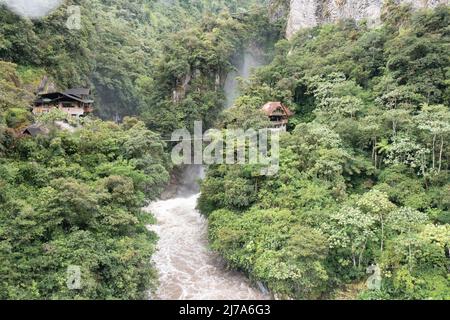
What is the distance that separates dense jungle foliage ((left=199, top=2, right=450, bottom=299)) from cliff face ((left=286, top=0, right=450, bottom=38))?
6457mm

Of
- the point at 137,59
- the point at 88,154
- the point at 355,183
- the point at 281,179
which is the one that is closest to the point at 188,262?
the point at 281,179

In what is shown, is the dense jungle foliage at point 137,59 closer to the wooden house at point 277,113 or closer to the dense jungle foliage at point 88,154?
the dense jungle foliage at point 88,154

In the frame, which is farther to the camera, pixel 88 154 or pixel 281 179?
pixel 281 179

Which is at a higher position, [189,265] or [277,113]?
[277,113]

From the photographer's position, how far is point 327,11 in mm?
41156

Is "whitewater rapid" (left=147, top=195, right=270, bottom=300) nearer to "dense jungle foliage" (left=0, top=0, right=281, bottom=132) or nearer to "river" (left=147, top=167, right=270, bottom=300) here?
"river" (left=147, top=167, right=270, bottom=300)

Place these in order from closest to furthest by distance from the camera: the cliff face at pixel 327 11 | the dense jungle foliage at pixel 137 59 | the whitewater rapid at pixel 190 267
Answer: the whitewater rapid at pixel 190 267 → the dense jungle foliage at pixel 137 59 → the cliff face at pixel 327 11

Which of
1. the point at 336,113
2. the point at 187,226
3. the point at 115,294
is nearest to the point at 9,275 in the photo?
the point at 115,294

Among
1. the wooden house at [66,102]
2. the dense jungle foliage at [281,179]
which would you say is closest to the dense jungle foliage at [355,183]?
the dense jungle foliage at [281,179]

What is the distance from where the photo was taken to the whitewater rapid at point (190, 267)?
1731 cm

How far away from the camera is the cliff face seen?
3612cm

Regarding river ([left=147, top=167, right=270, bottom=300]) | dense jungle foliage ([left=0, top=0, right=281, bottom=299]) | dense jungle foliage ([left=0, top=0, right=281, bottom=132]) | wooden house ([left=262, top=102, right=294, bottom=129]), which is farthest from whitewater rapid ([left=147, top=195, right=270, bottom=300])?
dense jungle foliage ([left=0, top=0, right=281, bottom=132])

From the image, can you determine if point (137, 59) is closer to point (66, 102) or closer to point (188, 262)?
point (66, 102)

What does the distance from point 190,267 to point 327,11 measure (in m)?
31.9
